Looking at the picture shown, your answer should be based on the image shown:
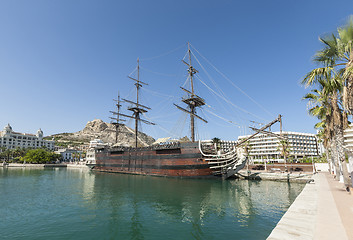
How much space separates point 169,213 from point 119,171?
120 feet

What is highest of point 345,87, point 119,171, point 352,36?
point 352,36

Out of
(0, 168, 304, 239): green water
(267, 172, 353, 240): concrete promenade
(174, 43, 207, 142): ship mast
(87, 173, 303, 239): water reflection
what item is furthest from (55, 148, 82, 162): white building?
(267, 172, 353, 240): concrete promenade

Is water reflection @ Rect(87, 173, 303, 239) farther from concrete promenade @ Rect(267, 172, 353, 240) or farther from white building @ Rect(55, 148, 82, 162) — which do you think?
white building @ Rect(55, 148, 82, 162)

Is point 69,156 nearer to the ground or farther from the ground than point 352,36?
nearer to the ground

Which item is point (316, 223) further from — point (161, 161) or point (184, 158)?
point (161, 161)

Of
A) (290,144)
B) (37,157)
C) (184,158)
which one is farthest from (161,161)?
(290,144)

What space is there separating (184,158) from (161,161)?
19.4 feet

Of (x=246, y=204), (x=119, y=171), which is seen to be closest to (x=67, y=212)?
(x=246, y=204)

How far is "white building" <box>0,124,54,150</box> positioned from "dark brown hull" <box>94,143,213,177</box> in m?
113

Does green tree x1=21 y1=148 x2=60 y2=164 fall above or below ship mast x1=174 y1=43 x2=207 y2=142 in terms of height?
below

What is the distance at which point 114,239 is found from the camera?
847cm

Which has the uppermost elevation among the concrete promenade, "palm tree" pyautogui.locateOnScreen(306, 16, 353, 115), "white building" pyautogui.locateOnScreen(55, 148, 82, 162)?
"palm tree" pyautogui.locateOnScreen(306, 16, 353, 115)

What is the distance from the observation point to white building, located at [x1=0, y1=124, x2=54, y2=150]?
11717cm

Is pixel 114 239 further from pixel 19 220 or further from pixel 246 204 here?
pixel 246 204
